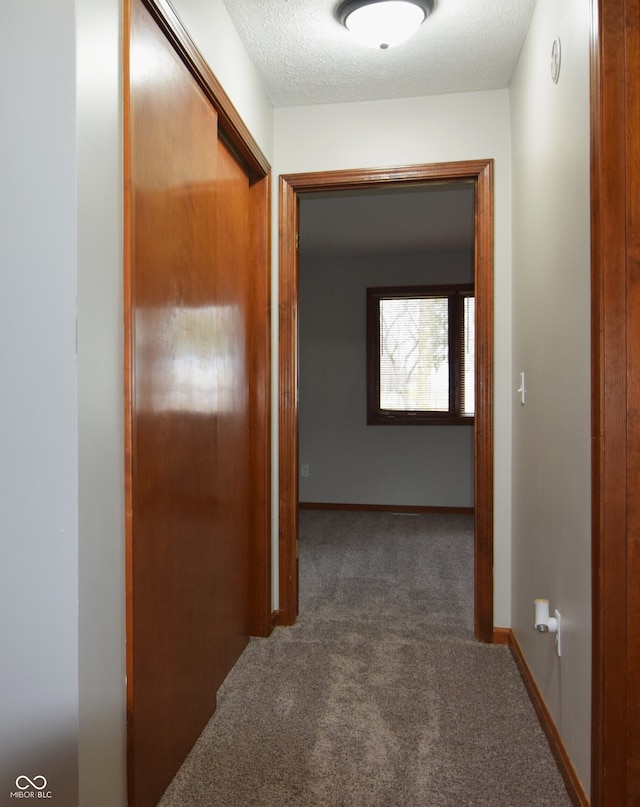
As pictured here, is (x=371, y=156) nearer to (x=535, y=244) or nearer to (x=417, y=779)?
(x=535, y=244)

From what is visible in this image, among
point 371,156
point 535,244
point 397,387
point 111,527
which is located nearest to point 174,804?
point 111,527

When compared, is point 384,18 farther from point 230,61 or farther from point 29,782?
point 29,782

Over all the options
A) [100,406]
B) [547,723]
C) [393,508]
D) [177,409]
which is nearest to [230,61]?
[177,409]

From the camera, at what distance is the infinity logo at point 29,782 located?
115cm

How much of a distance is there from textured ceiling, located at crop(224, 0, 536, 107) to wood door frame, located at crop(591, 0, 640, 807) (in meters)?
0.98

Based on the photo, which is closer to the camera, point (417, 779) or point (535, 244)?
point (417, 779)

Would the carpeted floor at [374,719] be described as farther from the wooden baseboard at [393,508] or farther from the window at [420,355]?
the window at [420,355]

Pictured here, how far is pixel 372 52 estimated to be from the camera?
2.29 meters

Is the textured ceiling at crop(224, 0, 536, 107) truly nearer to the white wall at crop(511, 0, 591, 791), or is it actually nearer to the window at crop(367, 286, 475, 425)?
the white wall at crop(511, 0, 591, 791)

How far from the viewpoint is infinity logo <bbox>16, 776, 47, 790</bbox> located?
115 centimetres

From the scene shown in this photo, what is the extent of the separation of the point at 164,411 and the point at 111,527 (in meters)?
0.38

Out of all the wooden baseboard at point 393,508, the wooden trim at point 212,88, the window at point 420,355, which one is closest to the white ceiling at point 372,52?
the wooden trim at point 212,88

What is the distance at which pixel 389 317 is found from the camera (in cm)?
549

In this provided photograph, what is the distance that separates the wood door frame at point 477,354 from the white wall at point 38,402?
159 centimetres
